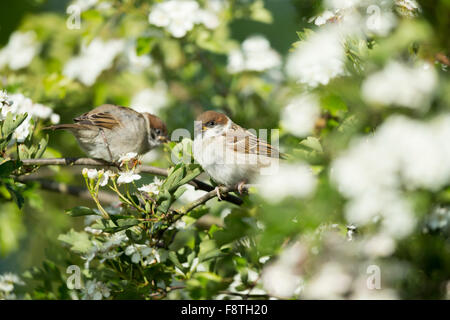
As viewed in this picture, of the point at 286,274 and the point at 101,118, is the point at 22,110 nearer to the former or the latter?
the point at 101,118

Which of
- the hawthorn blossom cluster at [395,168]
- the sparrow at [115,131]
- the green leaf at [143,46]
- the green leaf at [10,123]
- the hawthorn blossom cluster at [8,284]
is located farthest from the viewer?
the green leaf at [143,46]

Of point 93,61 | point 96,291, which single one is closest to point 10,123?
point 96,291

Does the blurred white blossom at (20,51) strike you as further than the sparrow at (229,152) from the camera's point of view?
Yes

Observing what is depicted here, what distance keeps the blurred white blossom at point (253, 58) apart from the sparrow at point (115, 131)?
0.54m

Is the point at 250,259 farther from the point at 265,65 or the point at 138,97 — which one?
the point at 138,97

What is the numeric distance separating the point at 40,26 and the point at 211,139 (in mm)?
1671

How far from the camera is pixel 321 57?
1478 millimetres

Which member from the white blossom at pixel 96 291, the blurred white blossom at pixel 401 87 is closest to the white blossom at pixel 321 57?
the blurred white blossom at pixel 401 87

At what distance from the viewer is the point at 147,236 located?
5.26 ft

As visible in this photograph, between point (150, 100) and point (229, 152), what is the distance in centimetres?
106

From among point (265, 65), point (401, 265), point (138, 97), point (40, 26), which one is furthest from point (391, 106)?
point (40, 26)

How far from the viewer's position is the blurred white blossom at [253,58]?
8.78 feet

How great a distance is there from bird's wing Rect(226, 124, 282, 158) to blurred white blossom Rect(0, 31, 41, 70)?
148 centimetres

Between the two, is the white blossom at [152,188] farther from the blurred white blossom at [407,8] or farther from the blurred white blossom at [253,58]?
the blurred white blossom at [253,58]
